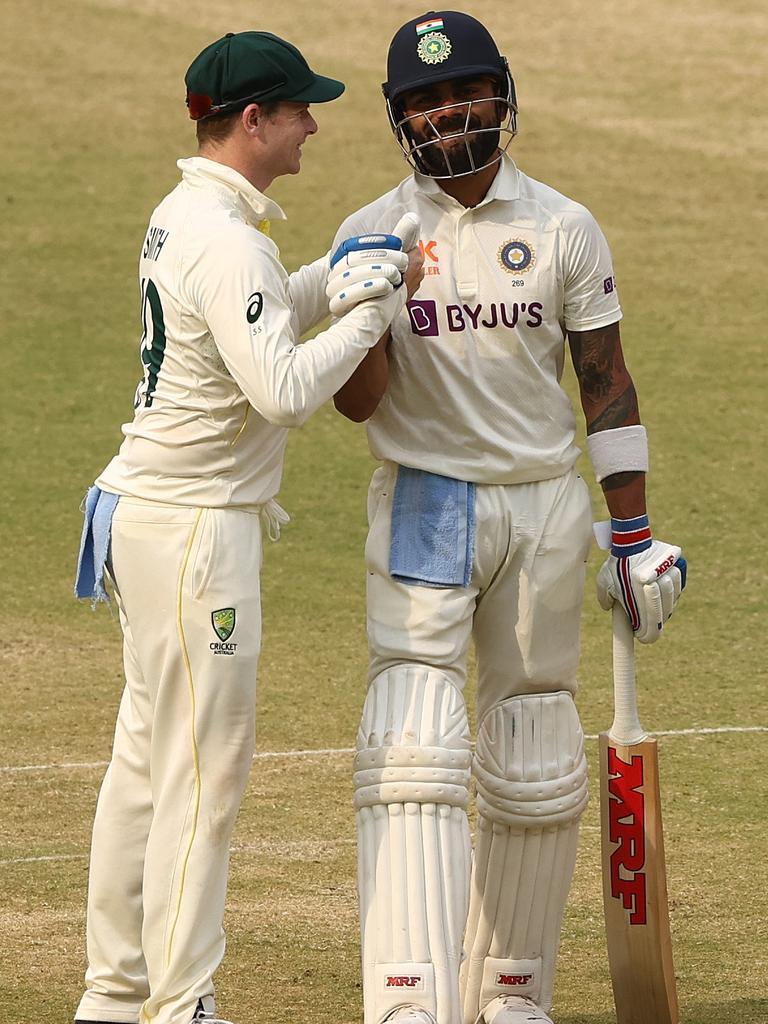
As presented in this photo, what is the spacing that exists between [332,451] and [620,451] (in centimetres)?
557

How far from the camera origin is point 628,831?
4.33 m

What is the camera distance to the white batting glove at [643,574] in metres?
4.25

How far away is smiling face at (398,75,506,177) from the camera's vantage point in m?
4.17

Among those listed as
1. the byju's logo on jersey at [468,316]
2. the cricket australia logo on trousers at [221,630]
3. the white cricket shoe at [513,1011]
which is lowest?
the white cricket shoe at [513,1011]

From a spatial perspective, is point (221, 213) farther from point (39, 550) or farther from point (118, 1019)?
point (39, 550)

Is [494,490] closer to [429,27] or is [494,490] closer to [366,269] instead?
[366,269]

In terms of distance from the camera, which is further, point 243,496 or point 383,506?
point 383,506

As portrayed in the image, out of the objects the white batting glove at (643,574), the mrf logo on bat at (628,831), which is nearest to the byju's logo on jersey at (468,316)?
the white batting glove at (643,574)

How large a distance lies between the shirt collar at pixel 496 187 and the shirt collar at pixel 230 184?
38cm

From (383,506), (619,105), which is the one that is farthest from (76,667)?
(619,105)

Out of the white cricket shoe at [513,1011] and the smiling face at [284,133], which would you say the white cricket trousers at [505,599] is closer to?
the white cricket shoe at [513,1011]

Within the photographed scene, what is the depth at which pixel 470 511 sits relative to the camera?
421cm

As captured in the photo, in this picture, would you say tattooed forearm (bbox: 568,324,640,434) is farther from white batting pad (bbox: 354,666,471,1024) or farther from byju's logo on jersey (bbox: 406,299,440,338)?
white batting pad (bbox: 354,666,471,1024)

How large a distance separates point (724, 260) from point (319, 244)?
2.41 metres
